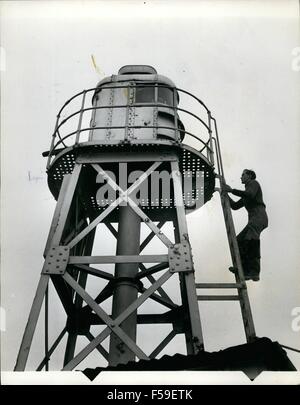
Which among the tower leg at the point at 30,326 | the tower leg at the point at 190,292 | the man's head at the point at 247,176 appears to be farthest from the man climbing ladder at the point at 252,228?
the tower leg at the point at 30,326

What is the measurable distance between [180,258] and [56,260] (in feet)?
6.23

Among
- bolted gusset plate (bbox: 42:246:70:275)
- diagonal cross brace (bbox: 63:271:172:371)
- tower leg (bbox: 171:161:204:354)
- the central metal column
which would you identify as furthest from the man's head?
bolted gusset plate (bbox: 42:246:70:275)

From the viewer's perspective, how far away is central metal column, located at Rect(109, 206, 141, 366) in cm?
680

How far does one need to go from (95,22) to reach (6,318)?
16.8 ft

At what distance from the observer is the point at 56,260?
266 inches

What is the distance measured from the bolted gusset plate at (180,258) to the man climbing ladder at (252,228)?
1.91 metres

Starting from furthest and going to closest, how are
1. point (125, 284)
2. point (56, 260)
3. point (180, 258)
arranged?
point (125, 284) < point (56, 260) < point (180, 258)

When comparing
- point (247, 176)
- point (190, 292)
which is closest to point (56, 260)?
point (190, 292)

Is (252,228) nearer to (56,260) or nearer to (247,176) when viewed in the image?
(247,176)

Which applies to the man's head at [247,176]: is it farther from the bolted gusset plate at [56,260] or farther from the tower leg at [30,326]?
the tower leg at [30,326]

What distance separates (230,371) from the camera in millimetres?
5016

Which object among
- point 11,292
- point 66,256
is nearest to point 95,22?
point 66,256

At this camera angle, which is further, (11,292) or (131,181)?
(131,181)
